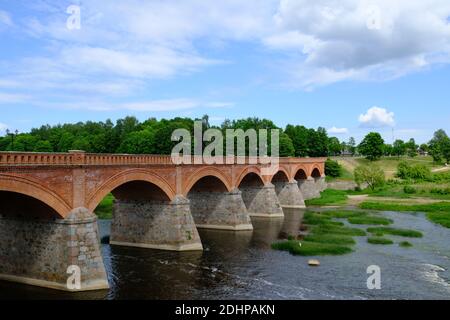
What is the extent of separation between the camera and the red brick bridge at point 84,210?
86.8 feet

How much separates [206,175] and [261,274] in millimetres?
16867

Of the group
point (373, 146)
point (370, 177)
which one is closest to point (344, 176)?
point (370, 177)

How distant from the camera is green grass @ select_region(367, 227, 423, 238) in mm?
45694

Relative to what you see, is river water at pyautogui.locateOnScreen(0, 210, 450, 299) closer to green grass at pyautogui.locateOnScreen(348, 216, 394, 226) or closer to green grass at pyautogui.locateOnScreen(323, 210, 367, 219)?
green grass at pyautogui.locateOnScreen(348, 216, 394, 226)

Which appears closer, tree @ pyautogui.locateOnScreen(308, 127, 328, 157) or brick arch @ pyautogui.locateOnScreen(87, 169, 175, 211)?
brick arch @ pyautogui.locateOnScreen(87, 169, 175, 211)

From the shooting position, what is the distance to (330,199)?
3091 inches

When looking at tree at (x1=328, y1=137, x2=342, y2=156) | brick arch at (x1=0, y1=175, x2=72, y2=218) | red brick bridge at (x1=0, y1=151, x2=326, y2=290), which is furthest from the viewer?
tree at (x1=328, y1=137, x2=342, y2=156)

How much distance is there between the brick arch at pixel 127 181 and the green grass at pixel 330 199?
41.5 meters

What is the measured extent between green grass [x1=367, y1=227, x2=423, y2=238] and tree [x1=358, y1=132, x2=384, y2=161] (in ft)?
266

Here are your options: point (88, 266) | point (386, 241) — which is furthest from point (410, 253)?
point (88, 266)

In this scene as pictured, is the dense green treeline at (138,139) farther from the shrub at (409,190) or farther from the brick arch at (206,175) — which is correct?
the brick arch at (206,175)

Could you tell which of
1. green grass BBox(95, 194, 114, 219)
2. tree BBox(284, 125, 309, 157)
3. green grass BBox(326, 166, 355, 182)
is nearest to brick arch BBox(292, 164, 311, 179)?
green grass BBox(326, 166, 355, 182)

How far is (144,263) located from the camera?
113 ft

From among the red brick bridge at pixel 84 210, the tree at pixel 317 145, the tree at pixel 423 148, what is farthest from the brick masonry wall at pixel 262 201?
the tree at pixel 423 148
